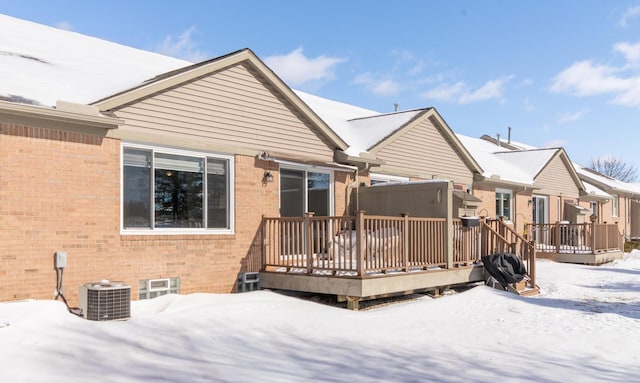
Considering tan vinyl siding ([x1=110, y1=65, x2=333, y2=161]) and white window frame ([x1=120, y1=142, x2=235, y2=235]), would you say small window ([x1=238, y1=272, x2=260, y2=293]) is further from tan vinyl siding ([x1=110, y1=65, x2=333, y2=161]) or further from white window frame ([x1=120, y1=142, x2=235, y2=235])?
tan vinyl siding ([x1=110, y1=65, x2=333, y2=161])

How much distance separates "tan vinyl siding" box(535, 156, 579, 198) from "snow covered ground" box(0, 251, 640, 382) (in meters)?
14.9

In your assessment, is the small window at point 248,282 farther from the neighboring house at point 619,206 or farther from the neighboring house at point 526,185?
the neighboring house at point 619,206

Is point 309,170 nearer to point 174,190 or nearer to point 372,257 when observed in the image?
point 372,257

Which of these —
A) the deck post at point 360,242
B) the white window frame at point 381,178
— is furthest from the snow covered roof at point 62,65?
the white window frame at point 381,178

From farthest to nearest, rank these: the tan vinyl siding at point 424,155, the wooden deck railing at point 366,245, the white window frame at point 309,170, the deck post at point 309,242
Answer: the tan vinyl siding at point 424,155 < the white window frame at point 309,170 < the deck post at point 309,242 < the wooden deck railing at point 366,245

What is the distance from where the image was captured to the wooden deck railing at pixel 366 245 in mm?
10906

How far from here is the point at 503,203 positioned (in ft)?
75.3

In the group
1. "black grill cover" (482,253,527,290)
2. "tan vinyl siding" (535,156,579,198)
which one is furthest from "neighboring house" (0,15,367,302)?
"tan vinyl siding" (535,156,579,198)

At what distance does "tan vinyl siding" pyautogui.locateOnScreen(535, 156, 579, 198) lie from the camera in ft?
85.1

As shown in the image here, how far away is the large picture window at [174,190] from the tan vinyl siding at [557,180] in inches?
662

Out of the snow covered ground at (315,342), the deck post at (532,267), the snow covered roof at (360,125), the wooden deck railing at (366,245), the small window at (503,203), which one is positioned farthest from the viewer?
the small window at (503,203)

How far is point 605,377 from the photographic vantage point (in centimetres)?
692

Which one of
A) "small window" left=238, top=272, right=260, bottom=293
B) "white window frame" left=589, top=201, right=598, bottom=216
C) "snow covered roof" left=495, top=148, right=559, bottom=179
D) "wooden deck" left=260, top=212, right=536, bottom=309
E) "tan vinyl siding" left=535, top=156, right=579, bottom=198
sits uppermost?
"snow covered roof" left=495, top=148, right=559, bottom=179

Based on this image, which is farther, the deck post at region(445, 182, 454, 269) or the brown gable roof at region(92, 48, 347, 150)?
the deck post at region(445, 182, 454, 269)
